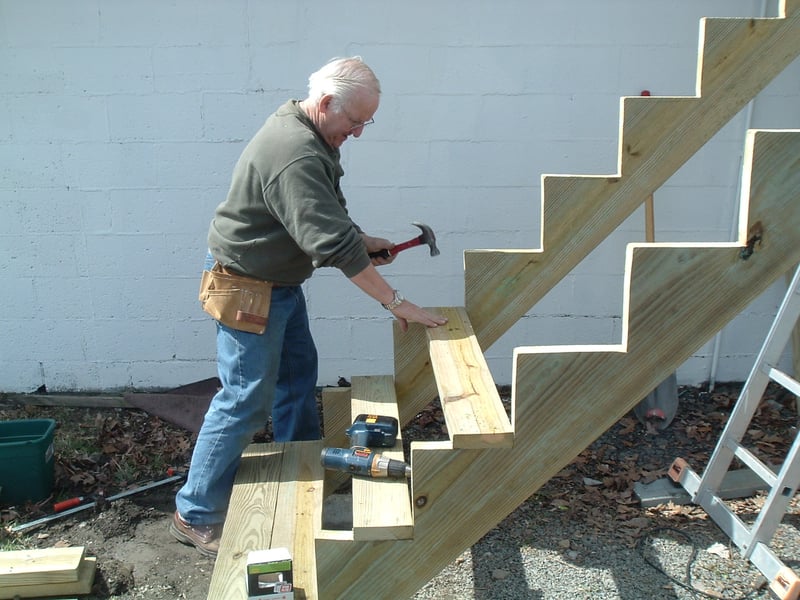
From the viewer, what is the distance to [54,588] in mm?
3084

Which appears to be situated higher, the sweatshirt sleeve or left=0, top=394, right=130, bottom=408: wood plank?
the sweatshirt sleeve

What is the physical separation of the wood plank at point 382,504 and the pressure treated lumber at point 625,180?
0.31 metres

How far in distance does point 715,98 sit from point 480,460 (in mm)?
1724

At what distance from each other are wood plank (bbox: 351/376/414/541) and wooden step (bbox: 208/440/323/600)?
0.36 m

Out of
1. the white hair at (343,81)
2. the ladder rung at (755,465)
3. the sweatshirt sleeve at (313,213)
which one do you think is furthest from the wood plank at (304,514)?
the ladder rung at (755,465)

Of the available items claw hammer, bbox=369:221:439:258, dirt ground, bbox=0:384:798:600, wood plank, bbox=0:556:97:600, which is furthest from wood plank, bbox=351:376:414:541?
wood plank, bbox=0:556:97:600

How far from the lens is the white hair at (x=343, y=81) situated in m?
2.80

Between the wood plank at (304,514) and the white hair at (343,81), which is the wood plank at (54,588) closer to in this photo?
the wood plank at (304,514)

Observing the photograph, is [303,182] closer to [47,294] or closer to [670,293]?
[670,293]

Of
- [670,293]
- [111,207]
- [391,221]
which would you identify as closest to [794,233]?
[670,293]

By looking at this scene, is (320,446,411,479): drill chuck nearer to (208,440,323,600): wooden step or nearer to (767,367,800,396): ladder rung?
(208,440,323,600): wooden step

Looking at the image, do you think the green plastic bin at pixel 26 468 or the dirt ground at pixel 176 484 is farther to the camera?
the green plastic bin at pixel 26 468

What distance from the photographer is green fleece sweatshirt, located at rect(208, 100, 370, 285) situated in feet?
8.90

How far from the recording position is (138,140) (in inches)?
183
